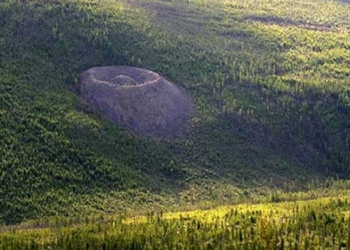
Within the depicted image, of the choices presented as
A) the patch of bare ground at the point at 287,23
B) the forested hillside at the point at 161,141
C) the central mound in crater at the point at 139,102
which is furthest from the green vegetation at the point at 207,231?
the patch of bare ground at the point at 287,23

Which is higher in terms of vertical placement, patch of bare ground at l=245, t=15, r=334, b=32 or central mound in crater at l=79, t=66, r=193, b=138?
patch of bare ground at l=245, t=15, r=334, b=32

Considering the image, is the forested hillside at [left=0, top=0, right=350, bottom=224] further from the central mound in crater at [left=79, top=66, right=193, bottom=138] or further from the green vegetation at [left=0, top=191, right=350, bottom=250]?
the green vegetation at [left=0, top=191, right=350, bottom=250]

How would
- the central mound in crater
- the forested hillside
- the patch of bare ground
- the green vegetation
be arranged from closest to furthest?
the green vegetation
the forested hillside
the central mound in crater
the patch of bare ground

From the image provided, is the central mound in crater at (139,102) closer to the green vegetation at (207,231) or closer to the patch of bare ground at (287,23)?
the green vegetation at (207,231)


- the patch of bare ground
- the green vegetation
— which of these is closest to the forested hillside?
the green vegetation

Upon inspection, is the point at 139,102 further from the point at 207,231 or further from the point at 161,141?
the point at 207,231

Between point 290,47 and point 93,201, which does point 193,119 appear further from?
point 290,47

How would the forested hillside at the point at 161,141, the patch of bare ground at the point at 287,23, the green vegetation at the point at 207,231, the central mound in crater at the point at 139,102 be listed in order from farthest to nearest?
the patch of bare ground at the point at 287,23
the central mound in crater at the point at 139,102
the forested hillside at the point at 161,141
the green vegetation at the point at 207,231

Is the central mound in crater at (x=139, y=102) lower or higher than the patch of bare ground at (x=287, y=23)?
lower

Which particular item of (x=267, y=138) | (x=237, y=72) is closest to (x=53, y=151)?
(x=267, y=138)
